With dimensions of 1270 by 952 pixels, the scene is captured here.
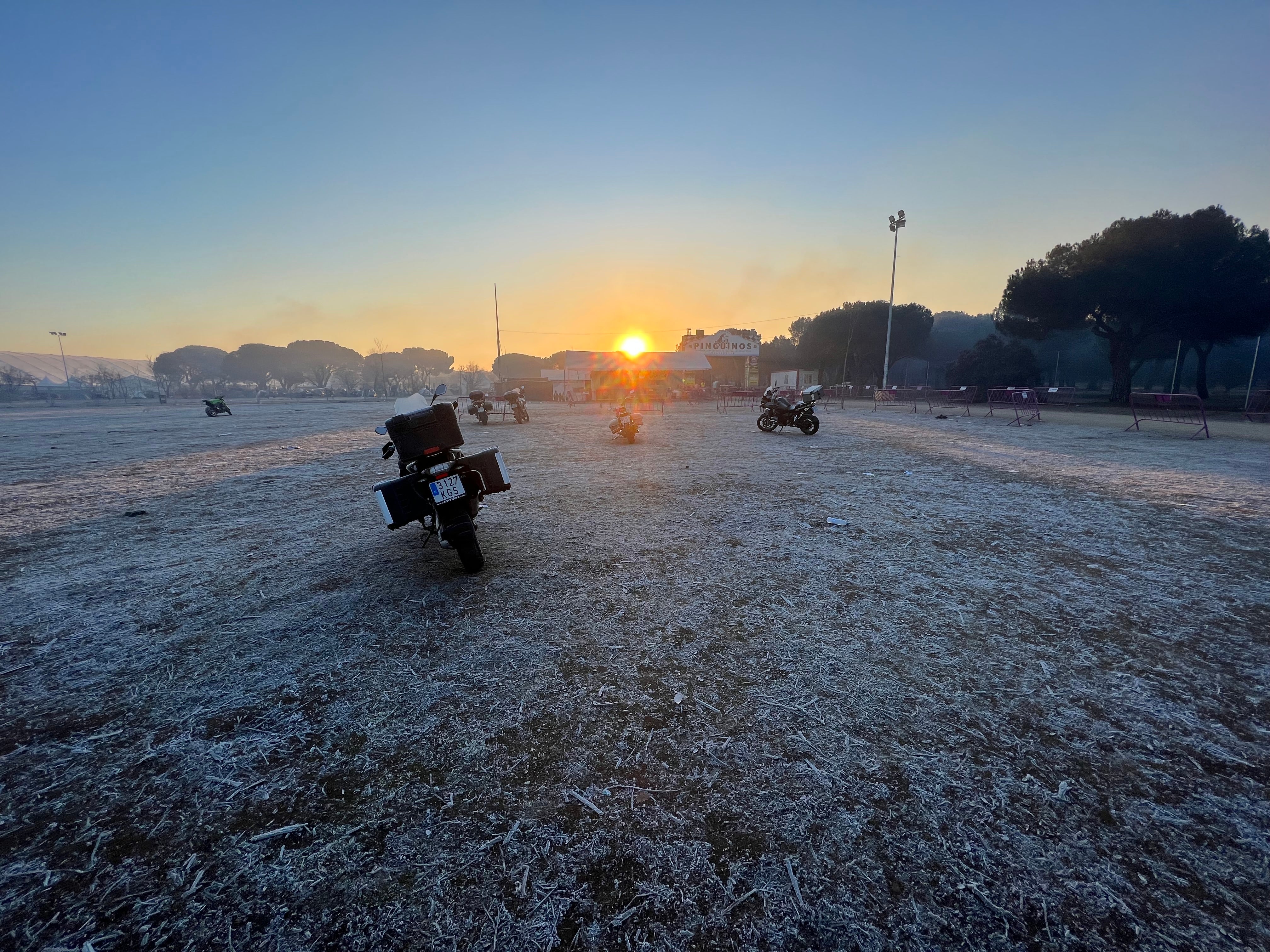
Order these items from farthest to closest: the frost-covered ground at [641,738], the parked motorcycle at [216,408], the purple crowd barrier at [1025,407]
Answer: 1. the parked motorcycle at [216,408]
2. the purple crowd barrier at [1025,407]
3. the frost-covered ground at [641,738]

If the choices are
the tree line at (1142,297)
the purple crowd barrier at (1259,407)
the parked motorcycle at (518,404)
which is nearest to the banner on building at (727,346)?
the tree line at (1142,297)

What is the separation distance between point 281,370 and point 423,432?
106 meters

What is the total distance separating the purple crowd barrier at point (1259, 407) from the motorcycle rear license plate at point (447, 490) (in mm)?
29326

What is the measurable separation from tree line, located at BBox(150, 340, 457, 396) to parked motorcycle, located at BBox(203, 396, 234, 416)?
50171mm

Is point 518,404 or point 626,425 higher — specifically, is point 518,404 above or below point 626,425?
above

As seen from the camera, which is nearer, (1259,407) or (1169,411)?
(1169,411)

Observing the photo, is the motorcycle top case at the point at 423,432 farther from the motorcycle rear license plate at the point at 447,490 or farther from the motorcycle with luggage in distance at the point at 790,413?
the motorcycle with luggage in distance at the point at 790,413

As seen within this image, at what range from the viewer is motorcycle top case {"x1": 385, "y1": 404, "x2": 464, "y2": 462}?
4.43m

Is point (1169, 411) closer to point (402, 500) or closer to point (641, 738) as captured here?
point (641, 738)

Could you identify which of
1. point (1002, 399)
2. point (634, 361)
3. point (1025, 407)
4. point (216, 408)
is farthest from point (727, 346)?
point (216, 408)

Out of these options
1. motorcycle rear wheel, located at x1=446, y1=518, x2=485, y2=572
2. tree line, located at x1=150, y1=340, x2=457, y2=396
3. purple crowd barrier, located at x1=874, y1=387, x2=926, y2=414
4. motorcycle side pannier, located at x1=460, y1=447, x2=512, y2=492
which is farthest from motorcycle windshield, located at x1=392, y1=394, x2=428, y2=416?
tree line, located at x1=150, y1=340, x2=457, y2=396

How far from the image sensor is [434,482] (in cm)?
430

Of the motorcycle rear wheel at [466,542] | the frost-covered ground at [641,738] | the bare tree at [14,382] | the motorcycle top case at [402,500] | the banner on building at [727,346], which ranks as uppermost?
the banner on building at [727,346]

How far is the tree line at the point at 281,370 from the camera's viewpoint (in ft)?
280
